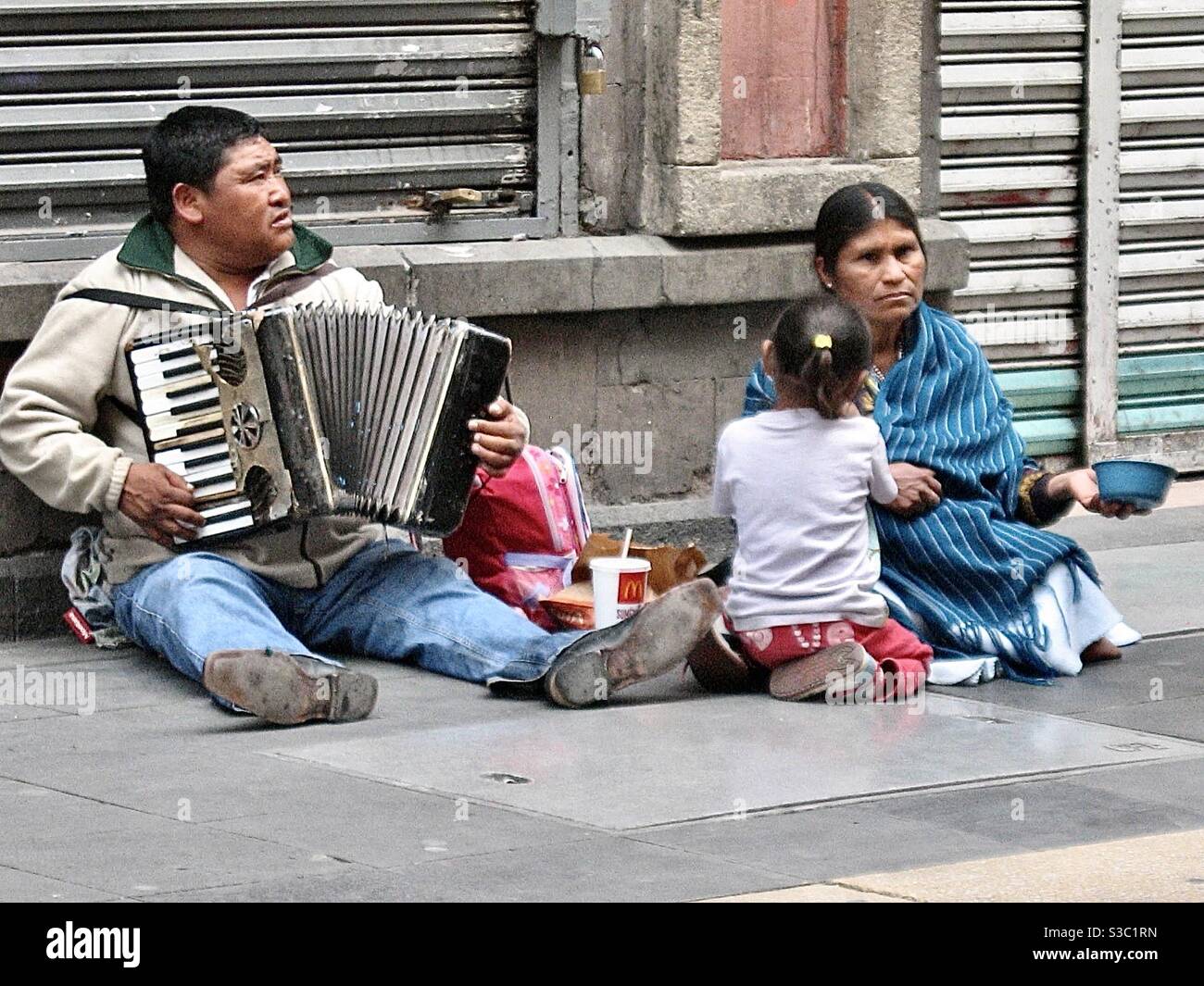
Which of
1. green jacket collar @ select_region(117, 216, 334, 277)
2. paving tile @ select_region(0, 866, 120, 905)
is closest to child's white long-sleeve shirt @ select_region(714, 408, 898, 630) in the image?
green jacket collar @ select_region(117, 216, 334, 277)

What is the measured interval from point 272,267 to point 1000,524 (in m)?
2.01

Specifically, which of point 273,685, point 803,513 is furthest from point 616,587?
point 273,685

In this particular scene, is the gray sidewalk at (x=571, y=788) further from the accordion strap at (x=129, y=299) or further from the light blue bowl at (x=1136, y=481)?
the accordion strap at (x=129, y=299)

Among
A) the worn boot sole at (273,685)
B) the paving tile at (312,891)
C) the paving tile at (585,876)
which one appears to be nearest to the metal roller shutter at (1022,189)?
the worn boot sole at (273,685)

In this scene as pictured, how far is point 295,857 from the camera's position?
14.7 ft

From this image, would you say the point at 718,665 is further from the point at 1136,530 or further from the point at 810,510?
the point at 1136,530

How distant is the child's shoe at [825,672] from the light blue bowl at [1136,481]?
74cm

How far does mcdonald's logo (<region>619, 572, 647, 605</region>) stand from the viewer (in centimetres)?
634

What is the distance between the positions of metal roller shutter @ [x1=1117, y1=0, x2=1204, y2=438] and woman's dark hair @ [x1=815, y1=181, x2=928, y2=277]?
287cm

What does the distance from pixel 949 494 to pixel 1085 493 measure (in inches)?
14.3

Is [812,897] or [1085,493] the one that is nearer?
[812,897]

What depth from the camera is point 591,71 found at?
7.55 meters

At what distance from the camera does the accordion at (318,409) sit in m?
5.94

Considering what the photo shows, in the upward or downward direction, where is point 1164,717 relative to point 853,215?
downward
